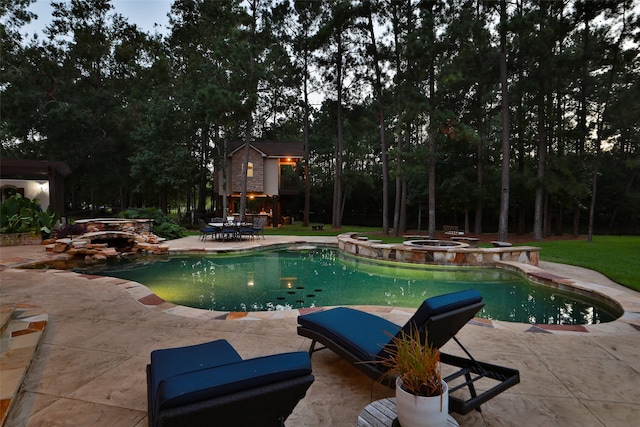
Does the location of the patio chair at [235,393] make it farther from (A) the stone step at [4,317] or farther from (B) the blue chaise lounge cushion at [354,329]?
(A) the stone step at [4,317]

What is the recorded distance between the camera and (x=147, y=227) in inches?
556

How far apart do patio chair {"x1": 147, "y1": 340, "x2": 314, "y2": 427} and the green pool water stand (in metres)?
4.35

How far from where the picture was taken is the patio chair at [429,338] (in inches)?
93.4

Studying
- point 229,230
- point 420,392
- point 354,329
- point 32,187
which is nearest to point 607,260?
point 354,329

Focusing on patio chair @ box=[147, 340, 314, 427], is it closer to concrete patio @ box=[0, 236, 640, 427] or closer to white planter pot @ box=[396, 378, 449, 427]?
white planter pot @ box=[396, 378, 449, 427]

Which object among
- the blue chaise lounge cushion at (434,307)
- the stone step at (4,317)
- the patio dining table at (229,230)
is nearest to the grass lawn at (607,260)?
the blue chaise lounge cushion at (434,307)

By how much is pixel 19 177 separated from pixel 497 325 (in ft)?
80.3

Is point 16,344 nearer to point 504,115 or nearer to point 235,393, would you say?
point 235,393

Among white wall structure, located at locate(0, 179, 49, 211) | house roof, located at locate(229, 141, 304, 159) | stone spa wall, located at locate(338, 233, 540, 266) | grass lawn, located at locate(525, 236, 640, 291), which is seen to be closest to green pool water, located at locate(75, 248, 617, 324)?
stone spa wall, located at locate(338, 233, 540, 266)

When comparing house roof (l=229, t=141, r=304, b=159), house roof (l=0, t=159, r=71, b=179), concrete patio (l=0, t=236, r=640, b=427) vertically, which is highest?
house roof (l=229, t=141, r=304, b=159)

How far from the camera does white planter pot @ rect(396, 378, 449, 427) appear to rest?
183cm

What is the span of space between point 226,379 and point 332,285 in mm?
6222

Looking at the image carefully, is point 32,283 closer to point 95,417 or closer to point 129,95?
point 95,417

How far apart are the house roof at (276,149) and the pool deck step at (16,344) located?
2003 cm
